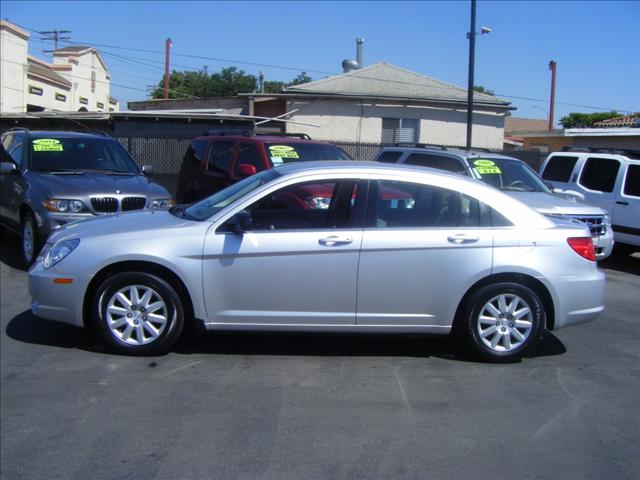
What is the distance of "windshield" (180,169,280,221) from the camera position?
6.06m

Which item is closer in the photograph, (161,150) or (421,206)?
(421,206)

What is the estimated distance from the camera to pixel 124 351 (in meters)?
5.86

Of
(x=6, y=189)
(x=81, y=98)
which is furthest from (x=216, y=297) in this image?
(x=81, y=98)

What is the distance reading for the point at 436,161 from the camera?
438 inches

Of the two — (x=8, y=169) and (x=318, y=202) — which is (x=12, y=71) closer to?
(x=8, y=169)

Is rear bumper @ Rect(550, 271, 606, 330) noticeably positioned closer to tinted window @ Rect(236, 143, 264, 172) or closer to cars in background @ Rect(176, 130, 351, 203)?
cars in background @ Rect(176, 130, 351, 203)

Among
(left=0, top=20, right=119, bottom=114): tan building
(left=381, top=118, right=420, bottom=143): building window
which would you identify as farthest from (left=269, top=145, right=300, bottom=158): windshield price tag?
(left=0, top=20, right=119, bottom=114): tan building

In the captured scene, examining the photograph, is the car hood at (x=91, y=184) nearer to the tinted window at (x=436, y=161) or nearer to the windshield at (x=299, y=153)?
the windshield at (x=299, y=153)

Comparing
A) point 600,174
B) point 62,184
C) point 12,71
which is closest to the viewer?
point 62,184

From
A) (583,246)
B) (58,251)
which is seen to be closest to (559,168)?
(583,246)

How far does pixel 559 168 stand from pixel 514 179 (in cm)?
263

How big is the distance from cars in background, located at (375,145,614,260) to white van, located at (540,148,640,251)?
2.91 feet

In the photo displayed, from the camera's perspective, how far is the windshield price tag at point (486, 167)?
10.9m

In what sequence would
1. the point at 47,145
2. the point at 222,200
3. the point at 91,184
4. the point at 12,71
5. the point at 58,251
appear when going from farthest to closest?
the point at 12,71
the point at 47,145
the point at 91,184
the point at 222,200
the point at 58,251
